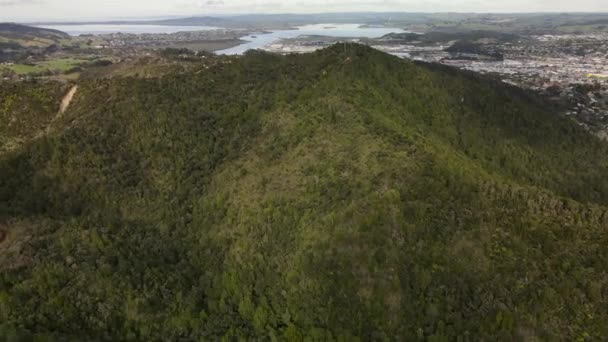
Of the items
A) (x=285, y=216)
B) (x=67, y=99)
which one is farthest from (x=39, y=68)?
(x=285, y=216)

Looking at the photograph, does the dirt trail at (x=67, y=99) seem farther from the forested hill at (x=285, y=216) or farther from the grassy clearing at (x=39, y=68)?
the grassy clearing at (x=39, y=68)

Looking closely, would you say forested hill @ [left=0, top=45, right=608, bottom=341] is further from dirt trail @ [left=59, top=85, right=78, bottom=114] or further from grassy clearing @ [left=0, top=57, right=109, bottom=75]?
grassy clearing @ [left=0, top=57, right=109, bottom=75]

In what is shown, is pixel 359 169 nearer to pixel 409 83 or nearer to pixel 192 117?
pixel 192 117

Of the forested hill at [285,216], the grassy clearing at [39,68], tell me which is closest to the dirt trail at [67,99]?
the forested hill at [285,216]

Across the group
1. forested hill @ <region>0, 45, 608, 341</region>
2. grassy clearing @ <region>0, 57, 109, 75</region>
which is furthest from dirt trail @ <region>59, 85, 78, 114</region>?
grassy clearing @ <region>0, 57, 109, 75</region>

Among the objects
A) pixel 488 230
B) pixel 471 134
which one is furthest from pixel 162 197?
pixel 471 134
